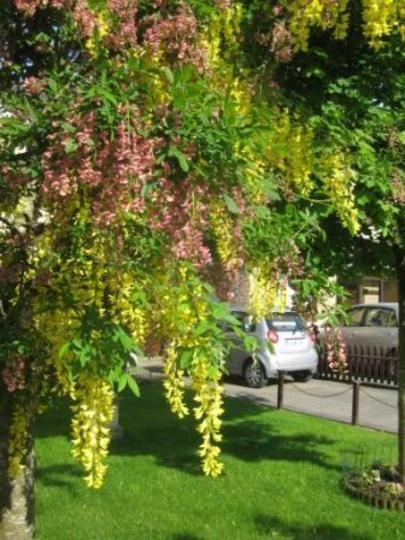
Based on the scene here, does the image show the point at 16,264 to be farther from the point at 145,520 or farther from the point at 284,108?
the point at 145,520

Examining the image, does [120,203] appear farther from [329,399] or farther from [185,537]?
[329,399]

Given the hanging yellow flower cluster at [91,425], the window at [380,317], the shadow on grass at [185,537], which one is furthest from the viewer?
the window at [380,317]

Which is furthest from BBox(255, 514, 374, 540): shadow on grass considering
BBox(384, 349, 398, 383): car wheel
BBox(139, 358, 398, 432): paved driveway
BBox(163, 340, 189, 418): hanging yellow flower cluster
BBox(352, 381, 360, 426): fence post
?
BBox(384, 349, 398, 383): car wheel

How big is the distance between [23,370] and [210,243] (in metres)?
1.25

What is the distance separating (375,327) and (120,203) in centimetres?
1484

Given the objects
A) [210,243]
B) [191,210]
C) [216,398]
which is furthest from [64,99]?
[216,398]

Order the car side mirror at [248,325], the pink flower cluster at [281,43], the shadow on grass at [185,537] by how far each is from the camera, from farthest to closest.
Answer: the shadow on grass at [185,537] < the pink flower cluster at [281,43] < the car side mirror at [248,325]

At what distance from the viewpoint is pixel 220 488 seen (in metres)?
7.33

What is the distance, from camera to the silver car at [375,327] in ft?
54.3

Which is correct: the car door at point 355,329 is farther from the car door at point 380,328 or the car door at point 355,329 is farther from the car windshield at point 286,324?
the car windshield at point 286,324

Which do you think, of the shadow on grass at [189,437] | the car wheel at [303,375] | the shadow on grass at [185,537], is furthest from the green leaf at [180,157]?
the car wheel at [303,375]

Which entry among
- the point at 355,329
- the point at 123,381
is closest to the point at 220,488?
the point at 123,381

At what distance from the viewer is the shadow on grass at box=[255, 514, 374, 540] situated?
6.01 m

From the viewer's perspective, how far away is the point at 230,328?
297cm
